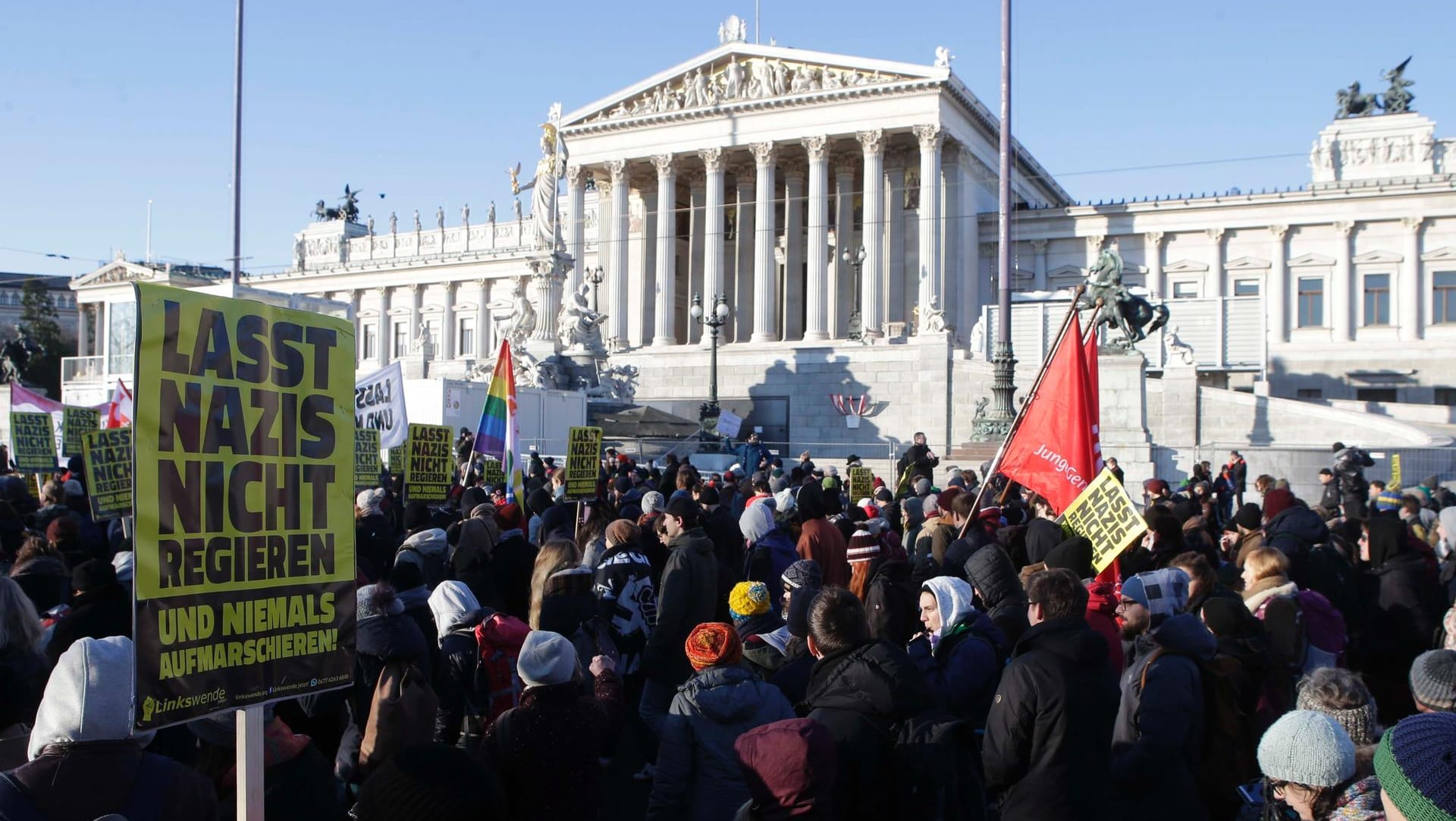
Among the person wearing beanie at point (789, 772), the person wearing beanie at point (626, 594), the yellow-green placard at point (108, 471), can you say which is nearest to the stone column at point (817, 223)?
the yellow-green placard at point (108, 471)

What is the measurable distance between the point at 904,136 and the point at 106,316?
162ft

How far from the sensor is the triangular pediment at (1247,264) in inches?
1938

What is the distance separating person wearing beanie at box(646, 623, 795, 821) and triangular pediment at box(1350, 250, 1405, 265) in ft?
166

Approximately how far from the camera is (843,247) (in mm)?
48188

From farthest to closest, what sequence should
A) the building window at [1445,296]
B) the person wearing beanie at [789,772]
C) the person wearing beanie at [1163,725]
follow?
the building window at [1445,296] → the person wearing beanie at [1163,725] → the person wearing beanie at [789,772]

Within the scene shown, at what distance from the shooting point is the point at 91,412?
1465 cm

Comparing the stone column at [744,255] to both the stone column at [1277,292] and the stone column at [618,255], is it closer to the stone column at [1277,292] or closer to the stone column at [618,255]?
the stone column at [618,255]

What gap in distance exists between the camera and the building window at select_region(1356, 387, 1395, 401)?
46.3 m

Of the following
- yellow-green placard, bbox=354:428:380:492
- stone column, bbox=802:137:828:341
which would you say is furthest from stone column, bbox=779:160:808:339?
yellow-green placard, bbox=354:428:380:492

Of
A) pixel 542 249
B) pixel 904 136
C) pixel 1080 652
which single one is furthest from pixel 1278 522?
pixel 904 136

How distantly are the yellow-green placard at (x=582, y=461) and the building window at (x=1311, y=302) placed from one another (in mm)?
45175

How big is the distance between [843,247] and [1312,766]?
4587 centimetres

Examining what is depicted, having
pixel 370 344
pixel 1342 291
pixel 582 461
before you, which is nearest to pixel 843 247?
pixel 1342 291

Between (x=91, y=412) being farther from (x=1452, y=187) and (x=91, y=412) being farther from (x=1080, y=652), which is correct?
(x=1452, y=187)
